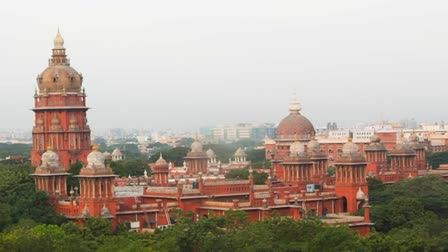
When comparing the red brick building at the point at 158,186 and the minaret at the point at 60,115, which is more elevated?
the minaret at the point at 60,115

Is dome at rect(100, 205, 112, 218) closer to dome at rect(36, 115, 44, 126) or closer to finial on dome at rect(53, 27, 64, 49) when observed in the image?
dome at rect(36, 115, 44, 126)

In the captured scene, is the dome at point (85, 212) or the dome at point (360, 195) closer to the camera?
the dome at point (85, 212)

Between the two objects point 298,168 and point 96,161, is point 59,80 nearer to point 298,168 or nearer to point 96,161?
point 298,168

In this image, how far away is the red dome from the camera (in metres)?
75.6

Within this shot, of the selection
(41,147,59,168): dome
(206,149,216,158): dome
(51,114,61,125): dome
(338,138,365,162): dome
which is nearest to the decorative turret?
(338,138,365,162): dome

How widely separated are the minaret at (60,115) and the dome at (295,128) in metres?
18.4

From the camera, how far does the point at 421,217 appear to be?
170ft

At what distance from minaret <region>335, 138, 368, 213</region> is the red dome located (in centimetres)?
1762

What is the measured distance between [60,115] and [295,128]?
2031cm

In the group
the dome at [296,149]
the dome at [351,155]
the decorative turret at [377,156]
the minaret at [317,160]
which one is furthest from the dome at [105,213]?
the decorative turret at [377,156]

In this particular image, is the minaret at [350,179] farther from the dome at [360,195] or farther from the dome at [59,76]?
the dome at [59,76]

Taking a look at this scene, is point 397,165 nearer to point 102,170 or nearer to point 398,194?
point 398,194

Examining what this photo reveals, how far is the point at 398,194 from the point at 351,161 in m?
4.01

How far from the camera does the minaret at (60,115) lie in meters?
61.3
